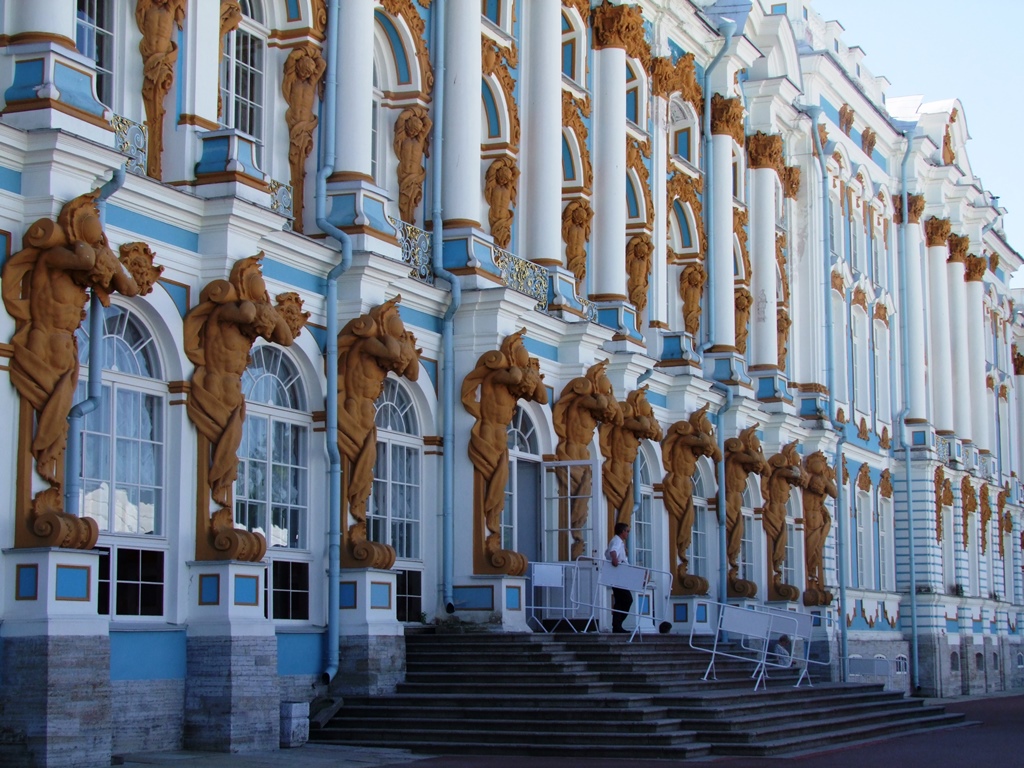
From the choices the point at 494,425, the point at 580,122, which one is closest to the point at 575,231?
the point at 580,122

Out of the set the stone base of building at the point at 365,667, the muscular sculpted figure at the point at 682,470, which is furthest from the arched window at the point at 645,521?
the stone base of building at the point at 365,667

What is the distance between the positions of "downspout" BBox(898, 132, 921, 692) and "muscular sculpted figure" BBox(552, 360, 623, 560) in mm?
17012

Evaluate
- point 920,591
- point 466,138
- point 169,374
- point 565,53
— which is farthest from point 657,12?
point 920,591

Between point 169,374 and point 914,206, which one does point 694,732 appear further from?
point 914,206

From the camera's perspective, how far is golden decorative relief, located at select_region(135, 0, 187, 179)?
1556cm

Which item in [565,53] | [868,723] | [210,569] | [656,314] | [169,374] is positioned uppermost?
[565,53]

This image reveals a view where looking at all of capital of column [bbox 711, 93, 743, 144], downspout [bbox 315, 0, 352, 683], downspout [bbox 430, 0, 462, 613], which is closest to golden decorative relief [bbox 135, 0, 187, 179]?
downspout [bbox 315, 0, 352, 683]

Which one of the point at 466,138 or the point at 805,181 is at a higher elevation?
the point at 805,181

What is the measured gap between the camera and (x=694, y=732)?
1592 cm

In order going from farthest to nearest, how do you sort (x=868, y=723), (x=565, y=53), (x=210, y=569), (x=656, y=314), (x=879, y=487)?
(x=879, y=487), (x=656, y=314), (x=565, y=53), (x=868, y=723), (x=210, y=569)

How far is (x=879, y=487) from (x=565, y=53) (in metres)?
16.8

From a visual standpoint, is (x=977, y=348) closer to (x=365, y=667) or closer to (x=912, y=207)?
(x=912, y=207)

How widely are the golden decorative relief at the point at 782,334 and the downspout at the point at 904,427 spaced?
279 inches

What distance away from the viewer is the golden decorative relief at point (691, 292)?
1121 inches
